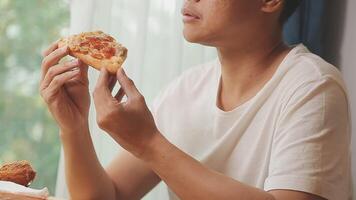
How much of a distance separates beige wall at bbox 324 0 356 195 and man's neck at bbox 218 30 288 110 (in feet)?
1.28

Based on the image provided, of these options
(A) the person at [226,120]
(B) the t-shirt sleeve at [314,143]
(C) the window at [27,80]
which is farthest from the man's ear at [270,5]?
(C) the window at [27,80]

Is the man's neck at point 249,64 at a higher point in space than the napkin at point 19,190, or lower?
higher

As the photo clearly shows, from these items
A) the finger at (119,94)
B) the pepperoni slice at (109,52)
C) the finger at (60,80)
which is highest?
the pepperoni slice at (109,52)

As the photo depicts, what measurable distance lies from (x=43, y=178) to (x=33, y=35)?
1.71 feet

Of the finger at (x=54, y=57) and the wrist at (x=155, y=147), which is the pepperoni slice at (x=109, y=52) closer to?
the finger at (x=54, y=57)

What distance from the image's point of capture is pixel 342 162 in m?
1.23

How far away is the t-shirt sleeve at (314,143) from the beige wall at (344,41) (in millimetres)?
494

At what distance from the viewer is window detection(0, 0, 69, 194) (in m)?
2.10

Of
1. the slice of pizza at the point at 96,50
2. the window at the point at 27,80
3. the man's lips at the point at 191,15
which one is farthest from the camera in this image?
the window at the point at 27,80

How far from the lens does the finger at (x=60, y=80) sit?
4.16 ft

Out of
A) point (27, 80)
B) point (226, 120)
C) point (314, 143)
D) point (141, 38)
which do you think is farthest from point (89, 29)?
point (314, 143)

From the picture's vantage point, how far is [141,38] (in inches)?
78.6

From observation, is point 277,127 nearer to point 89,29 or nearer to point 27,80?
point 89,29

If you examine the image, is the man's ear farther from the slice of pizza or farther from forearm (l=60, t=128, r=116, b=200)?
forearm (l=60, t=128, r=116, b=200)
